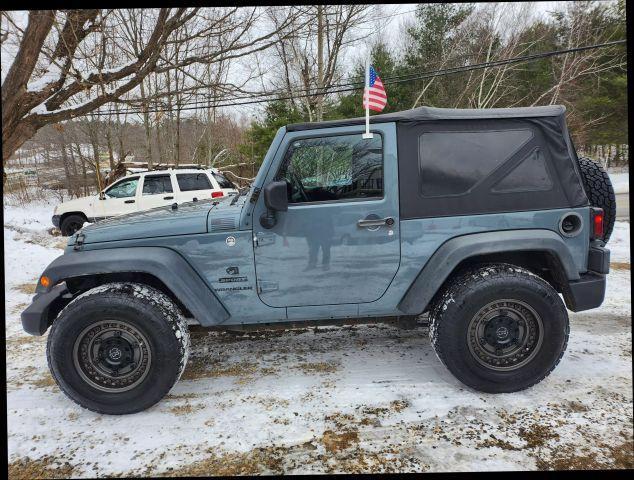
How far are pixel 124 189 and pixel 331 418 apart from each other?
1032 cm

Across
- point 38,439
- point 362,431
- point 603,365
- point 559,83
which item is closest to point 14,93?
point 38,439

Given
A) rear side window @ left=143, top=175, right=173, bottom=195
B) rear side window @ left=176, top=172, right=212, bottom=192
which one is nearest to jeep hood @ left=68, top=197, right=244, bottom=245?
rear side window @ left=176, top=172, right=212, bottom=192

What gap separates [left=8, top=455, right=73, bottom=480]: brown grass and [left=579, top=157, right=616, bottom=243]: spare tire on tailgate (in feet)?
14.2

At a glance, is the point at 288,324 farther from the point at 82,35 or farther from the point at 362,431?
→ the point at 82,35

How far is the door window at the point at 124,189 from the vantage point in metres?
10.6

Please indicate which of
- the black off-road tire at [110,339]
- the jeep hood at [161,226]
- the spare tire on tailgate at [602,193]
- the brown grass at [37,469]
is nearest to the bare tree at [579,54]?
the spare tire on tailgate at [602,193]

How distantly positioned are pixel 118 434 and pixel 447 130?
321 cm

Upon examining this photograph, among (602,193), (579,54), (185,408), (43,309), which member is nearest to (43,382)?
(43,309)

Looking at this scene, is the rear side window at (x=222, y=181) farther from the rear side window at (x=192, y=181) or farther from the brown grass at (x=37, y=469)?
the brown grass at (x=37, y=469)

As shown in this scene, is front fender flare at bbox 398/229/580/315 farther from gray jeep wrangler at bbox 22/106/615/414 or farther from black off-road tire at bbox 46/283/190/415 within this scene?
black off-road tire at bbox 46/283/190/415

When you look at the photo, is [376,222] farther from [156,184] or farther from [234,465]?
[156,184]

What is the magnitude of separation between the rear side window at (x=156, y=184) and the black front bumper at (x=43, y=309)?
7968 millimetres

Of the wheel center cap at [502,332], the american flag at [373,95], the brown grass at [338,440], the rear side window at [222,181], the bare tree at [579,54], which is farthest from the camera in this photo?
the bare tree at [579,54]

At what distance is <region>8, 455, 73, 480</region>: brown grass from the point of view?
219cm
